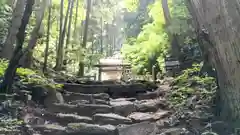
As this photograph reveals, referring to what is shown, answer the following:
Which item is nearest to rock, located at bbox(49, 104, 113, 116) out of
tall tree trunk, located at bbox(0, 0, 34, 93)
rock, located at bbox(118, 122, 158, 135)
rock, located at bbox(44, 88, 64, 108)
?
rock, located at bbox(44, 88, 64, 108)

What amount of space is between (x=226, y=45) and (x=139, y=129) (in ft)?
6.57

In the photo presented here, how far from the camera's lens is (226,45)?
4.57 meters

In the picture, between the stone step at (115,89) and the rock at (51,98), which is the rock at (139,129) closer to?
the rock at (51,98)

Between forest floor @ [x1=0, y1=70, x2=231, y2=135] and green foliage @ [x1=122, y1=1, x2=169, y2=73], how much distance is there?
782 centimetres

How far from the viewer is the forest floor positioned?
4.78 m

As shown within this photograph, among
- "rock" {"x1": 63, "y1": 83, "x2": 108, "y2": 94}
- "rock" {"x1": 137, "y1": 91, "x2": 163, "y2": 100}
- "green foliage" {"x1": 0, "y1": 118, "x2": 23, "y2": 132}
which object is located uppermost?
"rock" {"x1": 63, "y1": 83, "x2": 108, "y2": 94}

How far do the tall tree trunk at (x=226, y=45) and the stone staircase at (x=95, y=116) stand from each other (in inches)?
52.6

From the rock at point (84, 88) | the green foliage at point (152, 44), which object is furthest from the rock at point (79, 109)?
the green foliage at point (152, 44)

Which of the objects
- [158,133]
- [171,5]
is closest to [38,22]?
[158,133]

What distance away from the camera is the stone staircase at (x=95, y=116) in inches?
194

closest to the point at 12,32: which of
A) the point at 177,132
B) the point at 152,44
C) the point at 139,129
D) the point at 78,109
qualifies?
the point at 78,109

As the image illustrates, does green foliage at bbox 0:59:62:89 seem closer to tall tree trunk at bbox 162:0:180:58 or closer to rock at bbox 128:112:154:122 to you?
rock at bbox 128:112:154:122

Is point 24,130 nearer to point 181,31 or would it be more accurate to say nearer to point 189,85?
point 189,85

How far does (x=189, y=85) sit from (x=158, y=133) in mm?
2799
